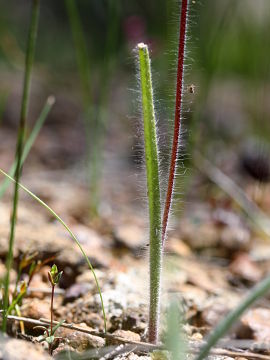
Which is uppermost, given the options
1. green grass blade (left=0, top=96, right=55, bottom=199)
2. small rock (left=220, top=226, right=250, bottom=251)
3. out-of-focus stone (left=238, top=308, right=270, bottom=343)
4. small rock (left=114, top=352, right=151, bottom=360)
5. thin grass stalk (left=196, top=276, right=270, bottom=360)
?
green grass blade (left=0, top=96, right=55, bottom=199)

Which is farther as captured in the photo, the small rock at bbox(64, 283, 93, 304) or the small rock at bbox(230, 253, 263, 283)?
the small rock at bbox(230, 253, 263, 283)

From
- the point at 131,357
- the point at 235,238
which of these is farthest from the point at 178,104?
the point at 235,238

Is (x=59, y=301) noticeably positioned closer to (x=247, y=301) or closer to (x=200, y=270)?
(x=200, y=270)

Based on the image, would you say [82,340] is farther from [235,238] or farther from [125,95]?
[125,95]

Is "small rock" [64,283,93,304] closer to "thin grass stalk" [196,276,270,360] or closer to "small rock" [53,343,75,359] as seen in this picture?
"small rock" [53,343,75,359]

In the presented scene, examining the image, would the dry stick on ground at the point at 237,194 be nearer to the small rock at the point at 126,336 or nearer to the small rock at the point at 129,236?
the small rock at the point at 129,236

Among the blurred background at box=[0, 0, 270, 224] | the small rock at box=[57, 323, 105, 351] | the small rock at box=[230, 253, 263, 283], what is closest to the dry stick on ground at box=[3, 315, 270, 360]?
the small rock at box=[57, 323, 105, 351]

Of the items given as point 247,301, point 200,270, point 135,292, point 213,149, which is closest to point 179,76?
point 247,301
